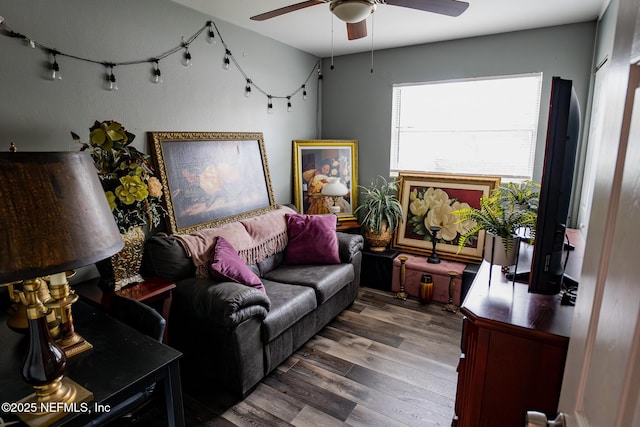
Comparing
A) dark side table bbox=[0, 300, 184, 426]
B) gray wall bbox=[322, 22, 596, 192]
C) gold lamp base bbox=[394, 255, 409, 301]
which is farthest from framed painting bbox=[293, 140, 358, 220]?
dark side table bbox=[0, 300, 184, 426]

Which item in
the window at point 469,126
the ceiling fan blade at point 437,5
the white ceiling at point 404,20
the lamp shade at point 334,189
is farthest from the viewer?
the lamp shade at point 334,189

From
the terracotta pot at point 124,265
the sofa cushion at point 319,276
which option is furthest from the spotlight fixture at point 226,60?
the sofa cushion at point 319,276

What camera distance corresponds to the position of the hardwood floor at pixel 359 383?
80.9 inches

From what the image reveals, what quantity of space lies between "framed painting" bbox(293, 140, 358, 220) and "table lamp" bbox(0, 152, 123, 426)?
303 cm

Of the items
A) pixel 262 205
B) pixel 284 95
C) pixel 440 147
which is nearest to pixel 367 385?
pixel 262 205

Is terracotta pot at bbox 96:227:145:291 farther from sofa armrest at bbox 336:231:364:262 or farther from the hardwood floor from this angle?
sofa armrest at bbox 336:231:364:262

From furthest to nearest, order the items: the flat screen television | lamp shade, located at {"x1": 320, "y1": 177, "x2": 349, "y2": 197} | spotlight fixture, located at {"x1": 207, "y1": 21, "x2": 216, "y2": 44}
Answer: lamp shade, located at {"x1": 320, "y1": 177, "x2": 349, "y2": 197} → spotlight fixture, located at {"x1": 207, "y1": 21, "x2": 216, "y2": 44} → the flat screen television

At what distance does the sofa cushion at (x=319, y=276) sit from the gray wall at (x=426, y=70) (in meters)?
1.51

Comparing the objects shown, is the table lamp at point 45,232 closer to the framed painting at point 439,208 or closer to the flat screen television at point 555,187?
the flat screen television at point 555,187

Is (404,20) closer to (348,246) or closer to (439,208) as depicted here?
(439,208)

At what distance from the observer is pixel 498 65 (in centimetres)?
336

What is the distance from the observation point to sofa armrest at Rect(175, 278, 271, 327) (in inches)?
81.0

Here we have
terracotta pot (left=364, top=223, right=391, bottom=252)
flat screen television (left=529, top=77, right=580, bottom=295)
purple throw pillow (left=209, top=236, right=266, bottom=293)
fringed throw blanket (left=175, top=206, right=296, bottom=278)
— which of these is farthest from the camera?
terracotta pot (left=364, top=223, right=391, bottom=252)

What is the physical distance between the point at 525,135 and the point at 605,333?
3.25 metres
